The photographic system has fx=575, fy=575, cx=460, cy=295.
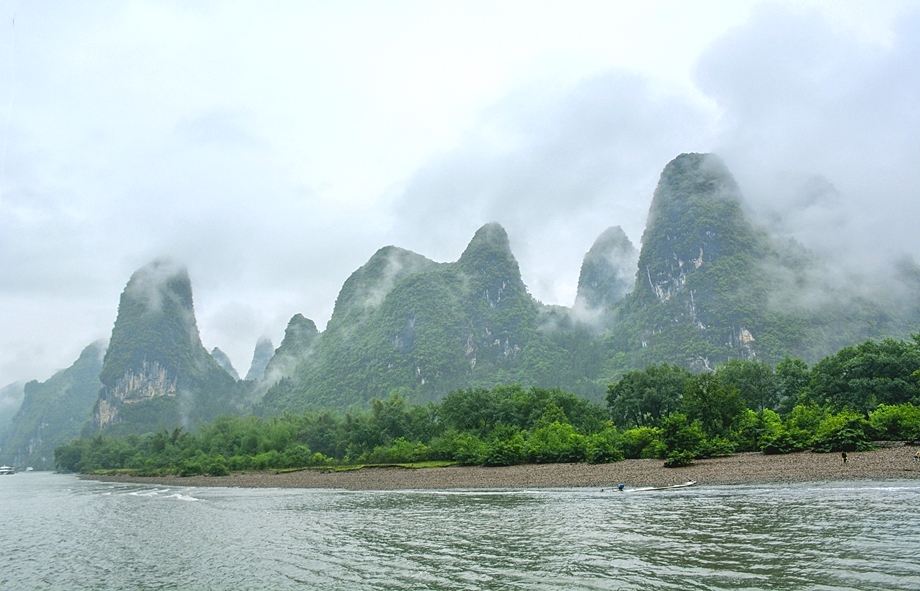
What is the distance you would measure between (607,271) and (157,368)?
13951 centimetres

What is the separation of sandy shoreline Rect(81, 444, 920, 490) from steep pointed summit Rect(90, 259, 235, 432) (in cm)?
12330

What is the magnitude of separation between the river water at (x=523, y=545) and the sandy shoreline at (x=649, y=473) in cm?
295

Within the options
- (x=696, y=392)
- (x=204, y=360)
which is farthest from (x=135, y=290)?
(x=696, y=392)

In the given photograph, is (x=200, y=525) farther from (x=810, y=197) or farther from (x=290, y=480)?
(x=810, y=197)

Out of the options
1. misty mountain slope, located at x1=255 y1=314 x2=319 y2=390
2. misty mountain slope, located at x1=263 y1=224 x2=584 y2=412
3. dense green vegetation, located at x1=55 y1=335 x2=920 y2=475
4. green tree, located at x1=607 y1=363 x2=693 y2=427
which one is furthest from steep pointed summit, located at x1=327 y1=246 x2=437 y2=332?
green tree, located at x1=607 y1=363 x2=693 y2=427

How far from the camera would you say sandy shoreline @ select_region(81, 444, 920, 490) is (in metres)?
26.6

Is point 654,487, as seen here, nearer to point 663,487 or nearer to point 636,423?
point 663,487

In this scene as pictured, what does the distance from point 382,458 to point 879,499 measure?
49539 mm

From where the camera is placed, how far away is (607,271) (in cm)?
18662

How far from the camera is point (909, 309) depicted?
11944 centimetres

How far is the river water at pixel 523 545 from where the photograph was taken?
12.4 m

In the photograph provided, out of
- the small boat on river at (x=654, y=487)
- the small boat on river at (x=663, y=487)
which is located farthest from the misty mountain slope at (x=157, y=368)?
the small boat on river at (x=663, y=487)

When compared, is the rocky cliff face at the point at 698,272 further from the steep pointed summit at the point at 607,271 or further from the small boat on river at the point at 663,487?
the small boat on river at the point at 663,487

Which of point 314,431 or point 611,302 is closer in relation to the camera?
point 314,431
